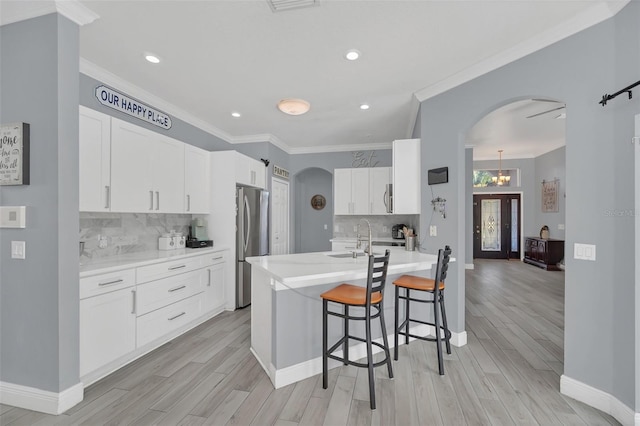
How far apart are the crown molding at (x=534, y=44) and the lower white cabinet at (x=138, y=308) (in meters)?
3.52

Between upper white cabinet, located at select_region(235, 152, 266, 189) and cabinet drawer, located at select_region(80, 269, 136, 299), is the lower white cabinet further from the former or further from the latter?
upper white cabinet, located at select_region(235, 152, 266, 189)

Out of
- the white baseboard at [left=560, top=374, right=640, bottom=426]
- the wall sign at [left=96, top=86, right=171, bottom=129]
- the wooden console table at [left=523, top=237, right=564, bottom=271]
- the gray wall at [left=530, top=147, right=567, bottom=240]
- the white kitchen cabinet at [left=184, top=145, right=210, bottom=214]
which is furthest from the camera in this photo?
the gray wall at [left=530, top=147, right=567, bottom=240]

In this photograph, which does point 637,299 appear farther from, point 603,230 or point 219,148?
point 219,148

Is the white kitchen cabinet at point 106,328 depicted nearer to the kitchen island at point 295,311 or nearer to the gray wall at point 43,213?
the gray wall at point 43,213

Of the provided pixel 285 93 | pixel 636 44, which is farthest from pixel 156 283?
pixel 636 44

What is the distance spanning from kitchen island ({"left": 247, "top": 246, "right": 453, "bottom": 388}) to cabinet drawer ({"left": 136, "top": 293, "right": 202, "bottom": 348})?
1.01m

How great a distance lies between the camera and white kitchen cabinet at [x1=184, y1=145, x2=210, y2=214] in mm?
3930

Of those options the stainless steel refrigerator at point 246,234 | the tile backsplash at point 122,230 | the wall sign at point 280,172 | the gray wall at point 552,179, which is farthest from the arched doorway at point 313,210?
the gray wall at point 552,179

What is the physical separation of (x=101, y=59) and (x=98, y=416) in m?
3.06

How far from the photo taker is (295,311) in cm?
246

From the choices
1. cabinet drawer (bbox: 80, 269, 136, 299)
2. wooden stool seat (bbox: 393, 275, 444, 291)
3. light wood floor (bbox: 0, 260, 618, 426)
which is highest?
cabinet drawer (bbox: 80, 269, 136, 299)

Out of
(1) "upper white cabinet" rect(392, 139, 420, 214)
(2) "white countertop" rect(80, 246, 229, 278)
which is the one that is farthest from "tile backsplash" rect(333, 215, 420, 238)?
(2) "white countertop" rect(80, 246, 229, 278)

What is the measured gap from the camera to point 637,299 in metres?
1.86

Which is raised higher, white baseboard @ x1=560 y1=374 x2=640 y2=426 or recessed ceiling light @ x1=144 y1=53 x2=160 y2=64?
recessed ceiling light @ x1=144 y1=53 x2=160 y2=64
